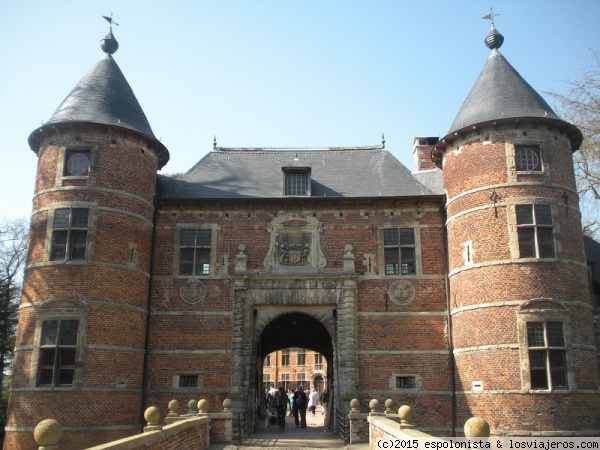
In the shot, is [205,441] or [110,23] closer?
[205,441]

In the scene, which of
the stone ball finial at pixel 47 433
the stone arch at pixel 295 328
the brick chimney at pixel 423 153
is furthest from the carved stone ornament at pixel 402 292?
the stone ball finial at pixel 47 433

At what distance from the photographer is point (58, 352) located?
1568cm

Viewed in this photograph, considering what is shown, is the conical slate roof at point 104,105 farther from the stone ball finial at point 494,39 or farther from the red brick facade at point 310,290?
the stone ball finial at point 494,39

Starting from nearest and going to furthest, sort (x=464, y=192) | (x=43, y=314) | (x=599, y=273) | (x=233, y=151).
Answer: (x=43, y=314) < (x=464, y=192) < (x=599, y=273) < (x=233, y=151)

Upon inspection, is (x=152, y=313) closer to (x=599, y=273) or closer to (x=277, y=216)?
(x=277, y=216)

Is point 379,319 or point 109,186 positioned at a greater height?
point 109,186

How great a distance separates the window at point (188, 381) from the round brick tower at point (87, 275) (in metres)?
1.17

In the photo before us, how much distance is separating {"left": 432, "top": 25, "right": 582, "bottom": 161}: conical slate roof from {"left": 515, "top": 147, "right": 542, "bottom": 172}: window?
0.82 metres

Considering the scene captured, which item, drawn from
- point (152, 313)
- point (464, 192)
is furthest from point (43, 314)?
point (464, 192)

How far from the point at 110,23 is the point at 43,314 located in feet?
34.3

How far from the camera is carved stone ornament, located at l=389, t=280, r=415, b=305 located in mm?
Result: 17734

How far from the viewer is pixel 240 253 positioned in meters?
18.2

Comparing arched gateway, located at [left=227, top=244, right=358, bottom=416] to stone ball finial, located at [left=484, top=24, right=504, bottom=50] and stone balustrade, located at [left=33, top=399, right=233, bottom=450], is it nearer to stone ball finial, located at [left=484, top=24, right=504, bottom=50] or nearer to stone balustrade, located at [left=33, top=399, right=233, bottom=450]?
stone balustrade, located at [left=33, top=399, right=233, bottom=450]

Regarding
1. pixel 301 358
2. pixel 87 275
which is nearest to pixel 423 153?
pixel 87 275
